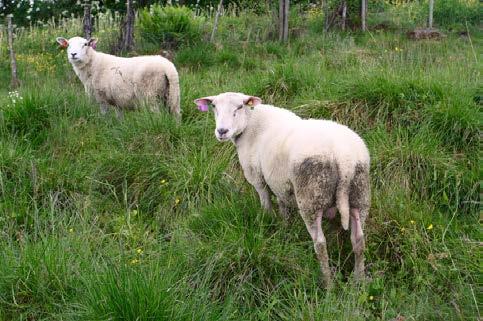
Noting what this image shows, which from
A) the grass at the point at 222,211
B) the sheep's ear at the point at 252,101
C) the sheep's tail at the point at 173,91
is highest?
the sheep's ear at the point at 252,101

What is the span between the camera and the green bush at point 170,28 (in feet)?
35.8

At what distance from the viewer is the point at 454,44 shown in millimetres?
9477

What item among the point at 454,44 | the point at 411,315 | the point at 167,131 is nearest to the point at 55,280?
the point at 411,315

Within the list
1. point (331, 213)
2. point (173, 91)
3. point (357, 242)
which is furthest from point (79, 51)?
point (357, 242)

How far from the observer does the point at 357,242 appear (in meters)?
3.84

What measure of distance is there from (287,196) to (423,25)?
8670 millimetres

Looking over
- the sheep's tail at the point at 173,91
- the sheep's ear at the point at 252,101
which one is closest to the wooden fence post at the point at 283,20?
the sheep's tail at the point at 173,91

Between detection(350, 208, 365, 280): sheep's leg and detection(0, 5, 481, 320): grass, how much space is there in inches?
4.1

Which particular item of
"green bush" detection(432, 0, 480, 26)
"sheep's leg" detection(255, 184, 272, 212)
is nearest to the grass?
"sheep's leg" detection(255, 184, 272, 212)

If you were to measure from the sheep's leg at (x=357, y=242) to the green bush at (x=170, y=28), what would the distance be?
755cm

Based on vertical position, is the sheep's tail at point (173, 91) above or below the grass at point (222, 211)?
above

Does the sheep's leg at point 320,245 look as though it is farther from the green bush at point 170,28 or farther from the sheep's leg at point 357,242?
the green bush at point 170,28

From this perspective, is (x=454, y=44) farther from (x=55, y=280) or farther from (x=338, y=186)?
(x=55, y=280)

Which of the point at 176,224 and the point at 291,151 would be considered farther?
the point at 176,224
